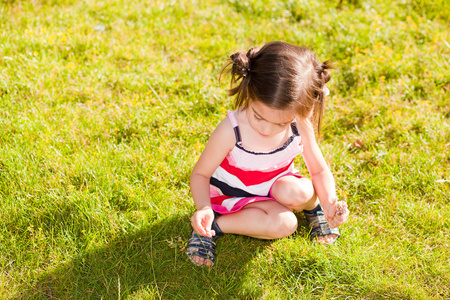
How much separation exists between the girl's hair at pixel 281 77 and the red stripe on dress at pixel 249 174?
1.71 feet

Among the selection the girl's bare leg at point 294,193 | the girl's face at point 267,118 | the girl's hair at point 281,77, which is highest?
the girl's hair at point 281,77

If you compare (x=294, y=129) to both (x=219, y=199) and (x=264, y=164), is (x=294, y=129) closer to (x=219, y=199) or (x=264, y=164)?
(x=264, y=164)

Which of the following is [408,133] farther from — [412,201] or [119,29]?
[119,29]

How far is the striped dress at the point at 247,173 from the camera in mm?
2428

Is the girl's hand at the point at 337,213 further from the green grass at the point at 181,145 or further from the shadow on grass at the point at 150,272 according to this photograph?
the shadow on grass at the point at 150,272

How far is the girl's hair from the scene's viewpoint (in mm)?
1968

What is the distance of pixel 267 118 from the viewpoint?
6.88ft

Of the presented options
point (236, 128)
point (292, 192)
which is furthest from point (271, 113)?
point (292, 192)

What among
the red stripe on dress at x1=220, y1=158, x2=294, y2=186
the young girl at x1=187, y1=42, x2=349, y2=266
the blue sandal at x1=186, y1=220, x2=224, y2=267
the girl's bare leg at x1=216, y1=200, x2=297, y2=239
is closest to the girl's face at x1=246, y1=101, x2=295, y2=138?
the young girl at x1=187, y1=42, x2=349, y2=266

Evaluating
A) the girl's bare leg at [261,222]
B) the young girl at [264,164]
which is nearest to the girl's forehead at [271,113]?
the young girl at [264,164]

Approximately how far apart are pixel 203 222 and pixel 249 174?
1.52 ft

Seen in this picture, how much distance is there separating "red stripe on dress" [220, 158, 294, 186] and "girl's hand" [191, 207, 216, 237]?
1.15ft

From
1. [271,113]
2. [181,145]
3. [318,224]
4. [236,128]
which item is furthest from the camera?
[181,145]

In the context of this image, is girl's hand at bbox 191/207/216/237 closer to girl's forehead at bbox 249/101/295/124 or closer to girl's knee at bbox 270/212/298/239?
girl's knee at bbox 270/212/298/239
